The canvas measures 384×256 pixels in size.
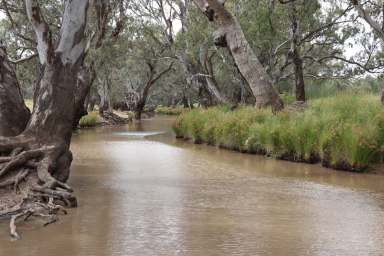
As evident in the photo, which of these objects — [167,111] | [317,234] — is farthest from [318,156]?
[167,111]

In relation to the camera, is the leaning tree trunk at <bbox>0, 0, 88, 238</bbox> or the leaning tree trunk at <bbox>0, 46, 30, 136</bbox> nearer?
the leaning tree trunk at <bbox>0, 0, 88, 238</bbox>

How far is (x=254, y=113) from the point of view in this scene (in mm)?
16047

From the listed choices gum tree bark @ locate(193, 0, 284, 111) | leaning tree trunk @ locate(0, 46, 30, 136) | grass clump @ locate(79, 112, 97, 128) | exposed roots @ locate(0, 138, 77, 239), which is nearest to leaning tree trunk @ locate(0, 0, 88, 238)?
exposed roots @ locate(0, 138, 77, 239)

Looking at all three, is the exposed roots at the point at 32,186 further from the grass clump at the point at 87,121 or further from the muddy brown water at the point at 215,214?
the grass clump at the point at 87,121

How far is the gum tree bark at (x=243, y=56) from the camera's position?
1695 centimetres

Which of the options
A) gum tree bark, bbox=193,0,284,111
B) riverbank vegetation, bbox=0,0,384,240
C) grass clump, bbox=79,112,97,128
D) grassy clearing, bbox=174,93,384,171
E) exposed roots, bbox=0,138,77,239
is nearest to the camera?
exposed roots, bbox=0,138,77,239

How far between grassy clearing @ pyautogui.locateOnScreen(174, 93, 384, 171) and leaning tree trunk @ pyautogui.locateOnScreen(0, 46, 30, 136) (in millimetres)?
6254

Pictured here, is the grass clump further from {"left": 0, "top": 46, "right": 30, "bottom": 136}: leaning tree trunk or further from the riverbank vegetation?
{"left": 0, "top": 46, "right": 30, "bottom": 136}: leaning tree trunk

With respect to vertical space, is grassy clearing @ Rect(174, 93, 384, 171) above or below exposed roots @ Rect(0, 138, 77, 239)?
above

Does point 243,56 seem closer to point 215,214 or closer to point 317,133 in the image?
point 317,133

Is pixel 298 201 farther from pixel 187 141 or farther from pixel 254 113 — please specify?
pixel 187 141

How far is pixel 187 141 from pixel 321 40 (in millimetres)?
13324

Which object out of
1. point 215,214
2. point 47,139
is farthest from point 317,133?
point 47,139

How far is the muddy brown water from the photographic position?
5.33 metres
